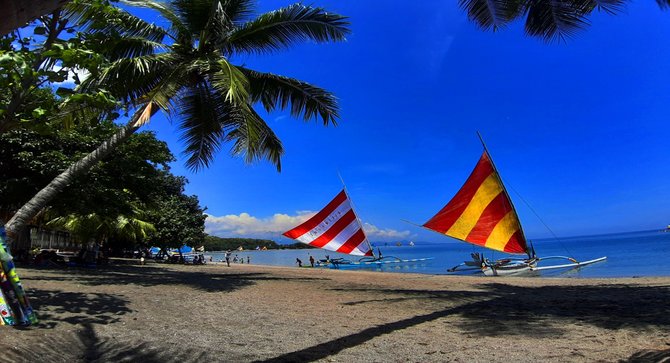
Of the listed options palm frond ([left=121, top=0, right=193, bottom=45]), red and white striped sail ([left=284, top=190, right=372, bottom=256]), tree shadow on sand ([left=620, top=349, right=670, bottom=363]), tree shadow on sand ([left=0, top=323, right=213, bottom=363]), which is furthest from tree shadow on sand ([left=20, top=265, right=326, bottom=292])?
red and white striped sail ([left=284, top=190, right=372, bottom=256])

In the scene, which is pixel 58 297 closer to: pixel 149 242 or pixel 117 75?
pixel 117 75

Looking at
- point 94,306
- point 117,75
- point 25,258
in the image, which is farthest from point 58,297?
point 25,258

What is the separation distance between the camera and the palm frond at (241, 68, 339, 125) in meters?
11.3

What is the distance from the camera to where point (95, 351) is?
4305mm

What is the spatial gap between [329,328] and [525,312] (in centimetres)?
363

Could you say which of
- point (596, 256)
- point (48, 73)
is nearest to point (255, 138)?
point (48, 73)

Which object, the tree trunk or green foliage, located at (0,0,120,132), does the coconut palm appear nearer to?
green foliage, located at (0,0,120,132)

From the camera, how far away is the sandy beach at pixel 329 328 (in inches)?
172

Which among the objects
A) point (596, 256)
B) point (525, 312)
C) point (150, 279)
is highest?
point (150, 279)

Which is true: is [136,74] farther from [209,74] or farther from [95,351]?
[95,351]

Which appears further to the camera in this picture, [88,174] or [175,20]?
[88,174]

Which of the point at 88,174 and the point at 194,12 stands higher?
the point at 194,12

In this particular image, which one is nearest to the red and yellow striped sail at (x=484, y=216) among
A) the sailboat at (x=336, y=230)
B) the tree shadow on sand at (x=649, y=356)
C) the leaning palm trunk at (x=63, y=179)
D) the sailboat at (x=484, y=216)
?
the sailboat at (x=484, y=216)

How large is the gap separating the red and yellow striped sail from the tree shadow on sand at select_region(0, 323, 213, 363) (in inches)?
542
